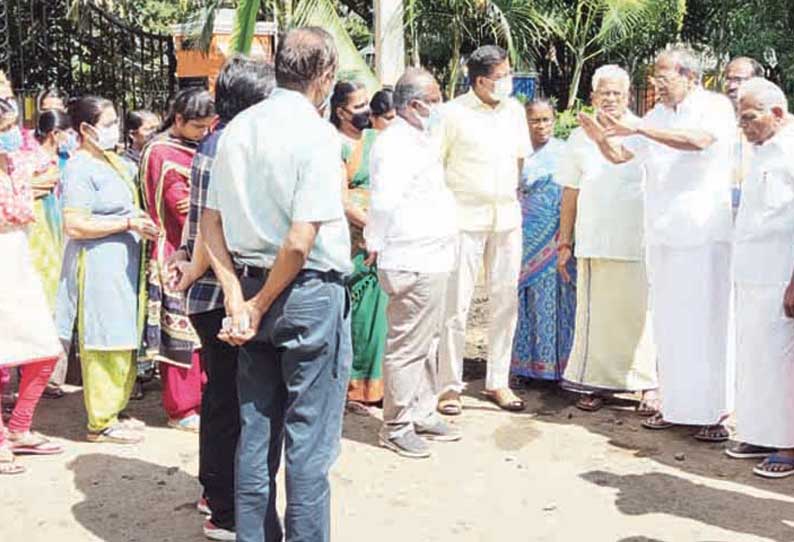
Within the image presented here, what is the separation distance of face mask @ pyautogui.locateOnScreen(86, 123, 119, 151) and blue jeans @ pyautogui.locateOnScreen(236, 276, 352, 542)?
2.09 m

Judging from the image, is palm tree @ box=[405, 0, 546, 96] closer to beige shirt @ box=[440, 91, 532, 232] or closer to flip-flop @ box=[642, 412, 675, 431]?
beige shirt @ box=[440, 91, 532, 232]

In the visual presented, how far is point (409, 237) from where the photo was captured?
4.86 metres

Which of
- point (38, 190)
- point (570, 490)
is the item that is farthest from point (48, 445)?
point (570, 490)

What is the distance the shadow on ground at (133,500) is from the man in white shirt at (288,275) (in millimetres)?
876

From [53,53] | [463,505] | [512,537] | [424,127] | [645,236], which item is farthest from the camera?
[53,53]

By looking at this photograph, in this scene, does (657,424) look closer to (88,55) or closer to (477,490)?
(477,490)

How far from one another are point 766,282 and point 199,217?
8.17 feet

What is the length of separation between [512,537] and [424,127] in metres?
1.89

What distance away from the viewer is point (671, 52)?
5133 mm

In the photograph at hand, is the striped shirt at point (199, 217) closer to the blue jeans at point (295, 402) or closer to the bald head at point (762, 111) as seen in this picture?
the blue jeans at point (295, 402)

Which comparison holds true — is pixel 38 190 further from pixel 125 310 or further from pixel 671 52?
pixel 671 52

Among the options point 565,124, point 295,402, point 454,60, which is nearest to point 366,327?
point 295,402

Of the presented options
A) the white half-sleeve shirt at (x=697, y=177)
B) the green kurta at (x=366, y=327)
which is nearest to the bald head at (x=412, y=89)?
the green kurta at (x=366, y=327)

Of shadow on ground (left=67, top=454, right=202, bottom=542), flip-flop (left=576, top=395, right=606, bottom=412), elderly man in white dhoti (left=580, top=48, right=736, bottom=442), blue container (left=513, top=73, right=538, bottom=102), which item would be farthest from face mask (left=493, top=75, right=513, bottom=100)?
blue container (left=513, top=73, right=538, bottom=102)
